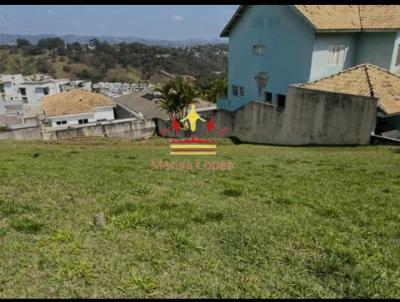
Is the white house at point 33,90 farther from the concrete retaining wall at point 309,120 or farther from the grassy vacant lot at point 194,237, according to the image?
the grassy vacant lot at point 194,237

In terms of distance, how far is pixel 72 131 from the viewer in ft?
66.0

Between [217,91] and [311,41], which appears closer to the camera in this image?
[311,41]

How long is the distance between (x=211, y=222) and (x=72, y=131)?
17.6 m

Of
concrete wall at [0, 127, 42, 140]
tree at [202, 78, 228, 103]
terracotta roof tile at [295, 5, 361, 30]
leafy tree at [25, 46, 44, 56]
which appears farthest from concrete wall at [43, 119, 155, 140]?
leafy tree at [25, 46, 44, 56]

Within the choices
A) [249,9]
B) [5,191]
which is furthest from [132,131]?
[5,191]

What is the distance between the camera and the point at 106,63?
10712cm

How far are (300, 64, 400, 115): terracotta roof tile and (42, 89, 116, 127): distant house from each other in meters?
24.0

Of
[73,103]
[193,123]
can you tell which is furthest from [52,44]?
[193,123]

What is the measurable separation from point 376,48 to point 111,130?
17711mm

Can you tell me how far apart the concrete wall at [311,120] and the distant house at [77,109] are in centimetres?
1988

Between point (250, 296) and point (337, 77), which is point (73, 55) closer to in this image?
point (337, 77)

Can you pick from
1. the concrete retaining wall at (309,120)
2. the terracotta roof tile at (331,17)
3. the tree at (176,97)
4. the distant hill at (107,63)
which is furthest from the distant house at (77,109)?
the distant hill at (107,63)

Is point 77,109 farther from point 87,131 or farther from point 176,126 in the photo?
point 176,126

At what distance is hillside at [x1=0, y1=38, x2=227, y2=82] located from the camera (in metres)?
99.1
